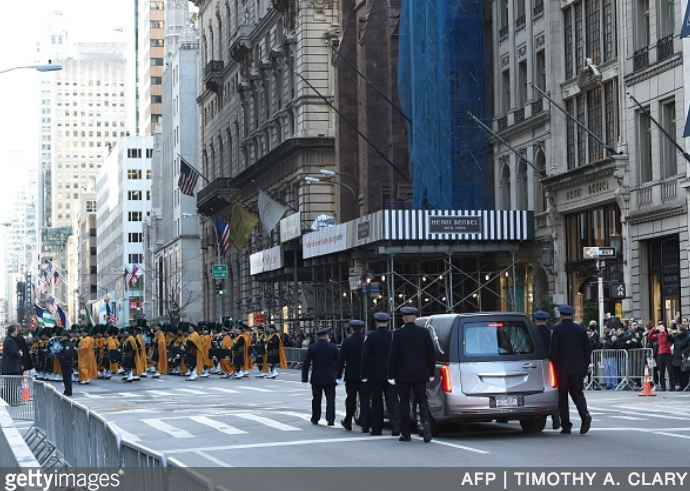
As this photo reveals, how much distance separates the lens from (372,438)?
19766 mm

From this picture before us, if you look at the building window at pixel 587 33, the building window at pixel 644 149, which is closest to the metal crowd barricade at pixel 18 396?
the building window at pixel 644 149

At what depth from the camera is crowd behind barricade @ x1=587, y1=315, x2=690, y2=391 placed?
3109 centimetres

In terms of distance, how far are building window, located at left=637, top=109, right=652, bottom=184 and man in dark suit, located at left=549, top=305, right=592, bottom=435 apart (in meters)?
23.2

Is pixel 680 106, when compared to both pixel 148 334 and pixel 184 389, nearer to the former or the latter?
pixel 184 389

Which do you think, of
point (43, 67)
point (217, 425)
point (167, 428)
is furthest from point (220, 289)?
point (167, 428)

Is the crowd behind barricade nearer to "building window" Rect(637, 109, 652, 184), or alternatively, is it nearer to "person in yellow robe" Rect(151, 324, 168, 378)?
"building window" Rect(637, 109, 652, 184)

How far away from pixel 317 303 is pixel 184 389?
26.2 metres

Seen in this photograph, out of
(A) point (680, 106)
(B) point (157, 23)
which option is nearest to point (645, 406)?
(A) point (680, 106)

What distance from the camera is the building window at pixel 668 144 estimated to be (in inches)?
1583

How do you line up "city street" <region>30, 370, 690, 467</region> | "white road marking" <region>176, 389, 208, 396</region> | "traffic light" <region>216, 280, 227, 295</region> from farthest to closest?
"traffic light" <region>216, 280, 227, 295</region> → "white road marking" <region>176, 389, 208, 396</region> → "city street" <region>30, 370, 690, 467</region>

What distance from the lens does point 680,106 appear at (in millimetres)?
39094

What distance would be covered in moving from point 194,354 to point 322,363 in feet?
74.6

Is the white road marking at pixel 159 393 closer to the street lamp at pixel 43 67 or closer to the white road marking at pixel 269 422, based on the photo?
the street lamp at pixel 43 67

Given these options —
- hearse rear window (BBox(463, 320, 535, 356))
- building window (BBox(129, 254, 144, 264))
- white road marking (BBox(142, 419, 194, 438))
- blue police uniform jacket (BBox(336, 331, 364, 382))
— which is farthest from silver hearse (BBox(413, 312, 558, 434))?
building window (BBox(129, 254, 144, 264))
